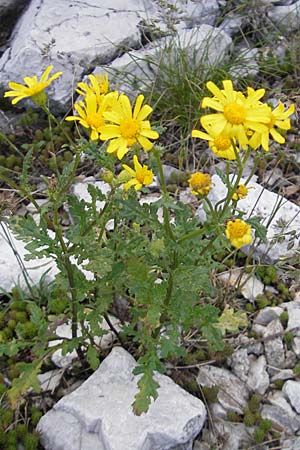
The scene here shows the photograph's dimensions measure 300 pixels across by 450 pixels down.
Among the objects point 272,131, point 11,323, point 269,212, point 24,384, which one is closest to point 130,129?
point 272,131

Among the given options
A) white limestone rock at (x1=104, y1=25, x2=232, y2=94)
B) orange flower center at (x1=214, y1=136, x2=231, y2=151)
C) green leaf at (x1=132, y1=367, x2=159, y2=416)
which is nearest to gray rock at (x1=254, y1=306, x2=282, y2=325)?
green leaf at (x1=132, y1=367, x2=159, y2=416)

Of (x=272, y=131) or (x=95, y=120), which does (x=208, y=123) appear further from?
(x=95, y=120)

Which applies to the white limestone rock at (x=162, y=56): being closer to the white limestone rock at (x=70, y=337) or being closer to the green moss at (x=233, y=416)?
the white limestone rock at (x=70, y=337)

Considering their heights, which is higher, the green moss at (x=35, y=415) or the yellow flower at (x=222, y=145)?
the yellow flower at (x=222, y=145)

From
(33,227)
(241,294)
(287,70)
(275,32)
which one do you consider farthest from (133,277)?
(275,32)

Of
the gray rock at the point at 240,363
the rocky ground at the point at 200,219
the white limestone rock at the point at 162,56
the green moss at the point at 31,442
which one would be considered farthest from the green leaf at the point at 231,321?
the white limestone rock at the point at 162,56

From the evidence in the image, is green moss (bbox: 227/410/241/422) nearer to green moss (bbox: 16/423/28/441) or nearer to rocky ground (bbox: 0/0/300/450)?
rocky ground (bbox: 0/0/300/450)
